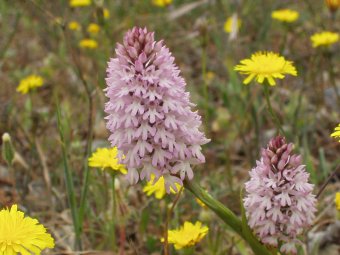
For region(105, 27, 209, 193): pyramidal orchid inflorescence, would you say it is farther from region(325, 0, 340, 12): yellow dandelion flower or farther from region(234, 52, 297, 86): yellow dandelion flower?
region(325, 0, 340, 12): yellow dandelion flower

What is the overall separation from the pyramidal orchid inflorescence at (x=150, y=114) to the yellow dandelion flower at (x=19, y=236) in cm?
28

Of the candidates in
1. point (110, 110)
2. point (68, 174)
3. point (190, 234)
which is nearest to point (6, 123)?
point (68, 174)

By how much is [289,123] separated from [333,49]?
4.87 feet

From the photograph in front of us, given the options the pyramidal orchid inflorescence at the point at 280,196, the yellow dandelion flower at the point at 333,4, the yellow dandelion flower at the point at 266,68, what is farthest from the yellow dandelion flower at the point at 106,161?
the yellow dandelion flower at the point at 333,4

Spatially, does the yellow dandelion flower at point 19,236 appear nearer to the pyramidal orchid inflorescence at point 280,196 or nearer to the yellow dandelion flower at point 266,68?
the pyramidal orchid inflorescence at point 280,196

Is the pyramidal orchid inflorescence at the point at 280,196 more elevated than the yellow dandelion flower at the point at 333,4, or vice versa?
the yellow dandelion flower at the point at 333,4

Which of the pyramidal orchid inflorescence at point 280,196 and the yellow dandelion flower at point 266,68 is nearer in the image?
the pyramidal orchid inflorescence at point 280,196

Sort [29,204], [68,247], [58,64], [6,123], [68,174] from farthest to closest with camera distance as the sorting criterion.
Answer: [58,64] → [6,123] → [29,204] → [68,247] → [68,174]

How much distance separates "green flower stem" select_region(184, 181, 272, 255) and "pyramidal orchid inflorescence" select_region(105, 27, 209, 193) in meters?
0.09

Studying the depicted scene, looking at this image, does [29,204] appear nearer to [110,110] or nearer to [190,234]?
[190,234]

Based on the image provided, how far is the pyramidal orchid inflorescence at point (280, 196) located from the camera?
147 cm

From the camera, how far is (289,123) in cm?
309

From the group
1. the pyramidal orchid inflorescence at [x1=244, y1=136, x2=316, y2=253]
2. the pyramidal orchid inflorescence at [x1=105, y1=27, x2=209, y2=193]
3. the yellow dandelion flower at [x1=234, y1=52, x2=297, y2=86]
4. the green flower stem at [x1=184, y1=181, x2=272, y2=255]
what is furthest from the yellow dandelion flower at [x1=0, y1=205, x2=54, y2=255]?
the yellow dandelion flower at [x1=234, y1=52, x2=297, y2=86]

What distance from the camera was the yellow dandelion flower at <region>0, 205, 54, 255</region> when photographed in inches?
56.1
